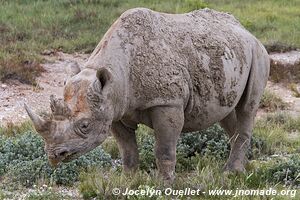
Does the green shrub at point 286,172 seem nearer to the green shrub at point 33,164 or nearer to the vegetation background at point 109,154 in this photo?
the vegetation background at point 109,154

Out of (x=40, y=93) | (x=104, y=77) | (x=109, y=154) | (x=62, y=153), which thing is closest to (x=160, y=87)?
(x=104, y=77)

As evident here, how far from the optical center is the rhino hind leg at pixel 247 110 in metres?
7.69

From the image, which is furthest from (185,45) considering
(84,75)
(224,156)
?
(224,156)

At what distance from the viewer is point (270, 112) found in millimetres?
12312

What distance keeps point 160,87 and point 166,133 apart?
0.45 meters

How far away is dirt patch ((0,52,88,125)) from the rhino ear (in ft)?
18.5

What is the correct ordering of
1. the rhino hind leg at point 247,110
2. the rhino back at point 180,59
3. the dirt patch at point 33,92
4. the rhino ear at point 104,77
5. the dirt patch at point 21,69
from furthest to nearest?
the dirt patch at point 21,69 → the dirt patch at point 33,92 → the rhino hind leg at point 247,110 → the rhino back at point 180,59 → the rhino ear at point 104,77

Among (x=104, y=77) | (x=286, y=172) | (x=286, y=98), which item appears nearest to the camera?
(x=104, y=77)

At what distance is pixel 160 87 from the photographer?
255 inches

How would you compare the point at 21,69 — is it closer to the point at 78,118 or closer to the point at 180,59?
the point at 180,59

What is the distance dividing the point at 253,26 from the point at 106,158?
952 centimetres

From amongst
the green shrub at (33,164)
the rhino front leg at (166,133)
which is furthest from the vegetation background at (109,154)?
the rhino front leg at (166,133)

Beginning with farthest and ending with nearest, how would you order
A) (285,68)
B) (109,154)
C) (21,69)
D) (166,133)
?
(285,68)
(21,69)
(109,154)
(166,133)

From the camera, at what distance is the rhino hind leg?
7691mm
